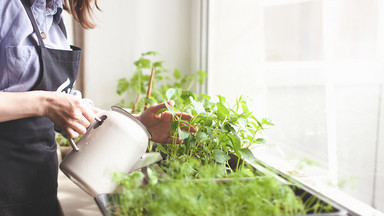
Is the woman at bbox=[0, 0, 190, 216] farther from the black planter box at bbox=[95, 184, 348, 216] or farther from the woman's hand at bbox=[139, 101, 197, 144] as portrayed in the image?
the black planter box at bbox=[95, 184, 348, 216]

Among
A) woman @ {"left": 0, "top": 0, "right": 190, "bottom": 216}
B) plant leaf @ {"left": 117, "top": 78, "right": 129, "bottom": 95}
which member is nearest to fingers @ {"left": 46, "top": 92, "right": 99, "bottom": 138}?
woman @ {"left": 0, "top": 0, "right": 190, "bottom": 216}

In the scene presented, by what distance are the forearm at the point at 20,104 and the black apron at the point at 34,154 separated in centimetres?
10

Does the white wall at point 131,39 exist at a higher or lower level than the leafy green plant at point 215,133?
higher

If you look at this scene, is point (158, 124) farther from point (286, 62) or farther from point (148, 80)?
point (148, 80)

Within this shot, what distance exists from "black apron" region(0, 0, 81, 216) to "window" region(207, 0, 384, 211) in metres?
0.66

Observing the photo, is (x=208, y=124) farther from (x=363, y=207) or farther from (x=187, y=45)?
(x=187, y=45)

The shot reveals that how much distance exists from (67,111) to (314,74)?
889 millimetres

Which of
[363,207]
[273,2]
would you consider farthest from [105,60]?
[363,207]

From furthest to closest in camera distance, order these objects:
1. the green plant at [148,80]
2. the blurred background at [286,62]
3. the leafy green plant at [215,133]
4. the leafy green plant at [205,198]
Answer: the green plant at [148,80] < the blurred background at [286,62] < the leafy green plant at [215,133] < the leafy green plant at [205,198]

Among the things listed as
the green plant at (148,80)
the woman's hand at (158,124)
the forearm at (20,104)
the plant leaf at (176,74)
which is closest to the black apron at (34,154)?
the forearm at (20,104)

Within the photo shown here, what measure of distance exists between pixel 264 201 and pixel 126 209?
0.25m

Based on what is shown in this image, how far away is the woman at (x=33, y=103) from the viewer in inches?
38.9

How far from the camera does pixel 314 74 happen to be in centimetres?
150

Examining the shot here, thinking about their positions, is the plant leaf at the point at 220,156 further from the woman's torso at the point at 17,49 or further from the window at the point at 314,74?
the woman's torso at the point at 17,49
